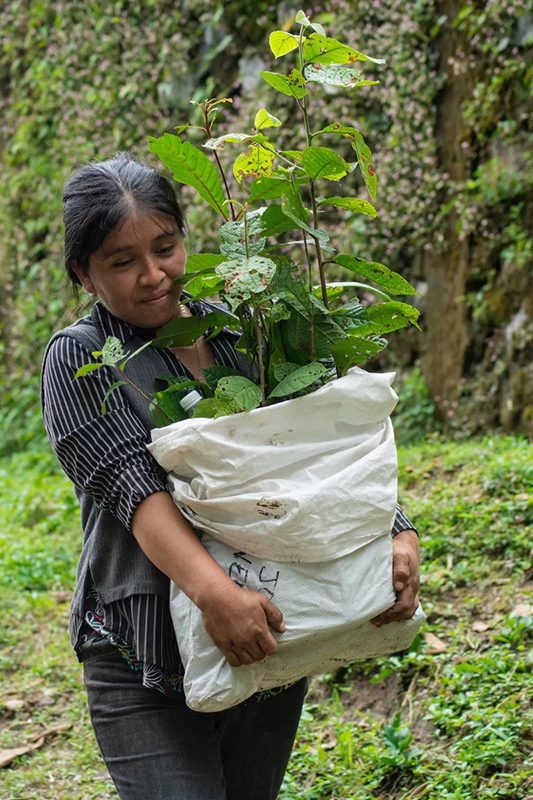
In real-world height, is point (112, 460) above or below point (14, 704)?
above

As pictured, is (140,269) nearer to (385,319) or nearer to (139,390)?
(139,390)

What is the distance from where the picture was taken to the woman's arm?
1.45 metres

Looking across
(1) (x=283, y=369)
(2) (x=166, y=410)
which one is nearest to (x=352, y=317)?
(1) (x=283, y=369)

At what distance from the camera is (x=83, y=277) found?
6.00ft

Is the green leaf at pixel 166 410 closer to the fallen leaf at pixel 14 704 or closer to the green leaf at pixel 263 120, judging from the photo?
the green leaf at pixel 263 120

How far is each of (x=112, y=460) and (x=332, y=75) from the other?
0.78 m

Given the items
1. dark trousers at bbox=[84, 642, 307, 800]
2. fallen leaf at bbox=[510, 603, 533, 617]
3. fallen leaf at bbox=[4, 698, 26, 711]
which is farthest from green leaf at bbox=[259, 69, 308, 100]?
fallen leaf at bbox=[4, 698, 26, 711]

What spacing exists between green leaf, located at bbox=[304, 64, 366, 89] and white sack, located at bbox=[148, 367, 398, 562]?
0.52m

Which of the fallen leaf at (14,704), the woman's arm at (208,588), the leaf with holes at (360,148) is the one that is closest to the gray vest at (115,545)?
the woman's arm at (208,588)

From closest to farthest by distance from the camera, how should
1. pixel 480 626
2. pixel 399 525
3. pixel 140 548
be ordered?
pixel 140 548, pixel 399 525, pixel 480 626

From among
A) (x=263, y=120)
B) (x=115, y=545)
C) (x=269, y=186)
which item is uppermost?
(x=263, y=120)

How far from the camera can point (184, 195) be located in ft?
20.1

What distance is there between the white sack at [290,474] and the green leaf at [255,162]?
42 cm

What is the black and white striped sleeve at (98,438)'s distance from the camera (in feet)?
5.12
